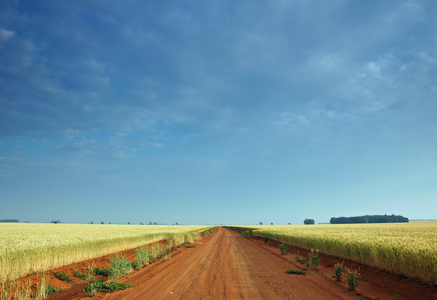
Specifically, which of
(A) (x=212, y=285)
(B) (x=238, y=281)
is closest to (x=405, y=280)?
(B) (x=238, y=281)

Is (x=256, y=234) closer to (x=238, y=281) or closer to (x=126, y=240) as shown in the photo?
(x=126, y=240)

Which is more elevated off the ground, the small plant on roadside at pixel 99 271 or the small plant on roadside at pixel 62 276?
the small plant on roadside at pixel 62 276

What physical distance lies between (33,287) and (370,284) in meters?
13.4

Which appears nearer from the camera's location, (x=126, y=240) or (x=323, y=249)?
(x=323, y=249)

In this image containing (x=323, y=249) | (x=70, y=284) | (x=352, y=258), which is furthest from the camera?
(x=323, y=249)

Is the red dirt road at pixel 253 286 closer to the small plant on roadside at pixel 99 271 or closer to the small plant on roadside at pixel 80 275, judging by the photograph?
the small plant on roadside at pixel 99 271

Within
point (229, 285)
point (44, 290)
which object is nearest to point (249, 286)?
point (229, 285)

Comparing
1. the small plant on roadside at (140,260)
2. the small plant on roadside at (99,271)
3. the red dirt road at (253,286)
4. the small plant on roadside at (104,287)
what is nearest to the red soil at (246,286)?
the red dirt road at (253,286)

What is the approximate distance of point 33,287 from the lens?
29.0 feet

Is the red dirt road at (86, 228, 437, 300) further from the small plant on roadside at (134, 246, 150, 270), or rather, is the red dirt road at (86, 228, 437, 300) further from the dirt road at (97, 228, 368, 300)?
the small plant on roadside at (134, 246, 150, 270)

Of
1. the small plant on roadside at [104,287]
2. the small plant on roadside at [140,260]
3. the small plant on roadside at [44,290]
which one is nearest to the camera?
the small plant on roadside at [44,290]

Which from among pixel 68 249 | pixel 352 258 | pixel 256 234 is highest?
pixel 68 249

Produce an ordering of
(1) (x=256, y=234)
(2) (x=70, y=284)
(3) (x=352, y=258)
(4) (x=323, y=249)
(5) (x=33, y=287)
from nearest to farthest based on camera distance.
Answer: (5) (x=33, y=287) → (2) (x=70, y=284) → (3) (x=352, y=258) → (4) (x=323, y=249) → (1) (x=256, y=234)

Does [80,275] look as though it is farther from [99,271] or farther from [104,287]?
[104,287]
